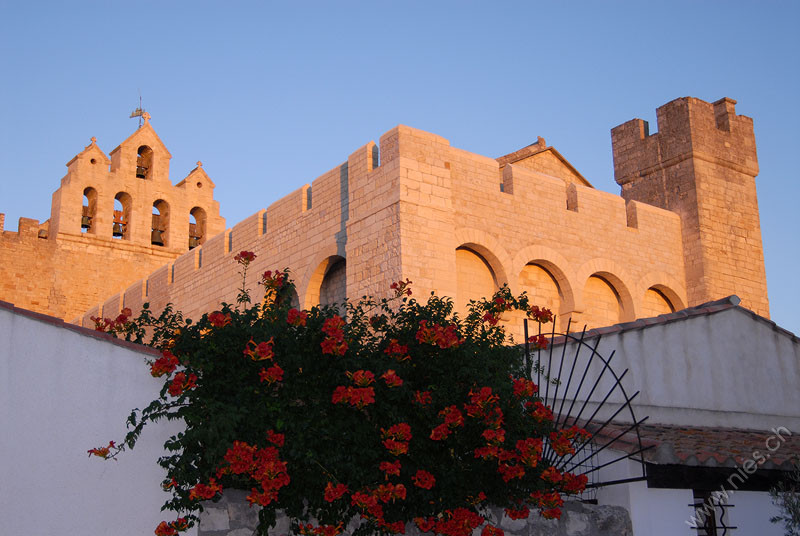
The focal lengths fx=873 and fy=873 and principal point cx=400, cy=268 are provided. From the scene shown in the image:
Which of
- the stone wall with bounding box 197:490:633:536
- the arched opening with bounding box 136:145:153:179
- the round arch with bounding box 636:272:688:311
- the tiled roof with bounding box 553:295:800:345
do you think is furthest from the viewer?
the arched opening with bounding box 136:145:153:179

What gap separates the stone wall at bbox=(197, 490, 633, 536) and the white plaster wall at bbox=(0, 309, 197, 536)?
290 millimetres

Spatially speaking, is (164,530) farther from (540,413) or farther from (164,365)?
(540,413)

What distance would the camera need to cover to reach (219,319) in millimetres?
5590

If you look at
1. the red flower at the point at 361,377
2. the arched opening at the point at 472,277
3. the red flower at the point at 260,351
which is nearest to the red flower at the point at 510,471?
the red flower at the point at 361,377

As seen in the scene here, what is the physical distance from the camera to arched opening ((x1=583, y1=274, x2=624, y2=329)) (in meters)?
14.9

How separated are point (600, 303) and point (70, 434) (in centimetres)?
1134

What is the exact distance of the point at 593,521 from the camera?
656cm

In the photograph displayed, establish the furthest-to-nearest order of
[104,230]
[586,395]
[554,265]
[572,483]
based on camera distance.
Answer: [104,230]
[554,265]
[586,395]
[572,483]

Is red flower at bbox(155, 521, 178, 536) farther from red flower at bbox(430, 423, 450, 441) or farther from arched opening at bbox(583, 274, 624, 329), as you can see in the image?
arched opening at bbox(583, 274, 624, 329)

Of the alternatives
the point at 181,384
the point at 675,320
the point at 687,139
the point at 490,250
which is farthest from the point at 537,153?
the point at 181,384


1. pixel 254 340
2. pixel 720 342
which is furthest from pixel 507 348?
pixel 720 342

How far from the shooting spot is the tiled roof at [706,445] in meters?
6.74

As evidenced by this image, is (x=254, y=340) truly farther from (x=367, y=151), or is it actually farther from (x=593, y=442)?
(x=367, y=151)

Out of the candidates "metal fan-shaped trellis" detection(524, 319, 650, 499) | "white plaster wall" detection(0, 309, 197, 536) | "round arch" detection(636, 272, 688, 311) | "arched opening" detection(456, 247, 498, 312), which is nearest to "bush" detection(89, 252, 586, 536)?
"white plaster wall" detection(0, 309, 197, 536)
